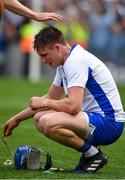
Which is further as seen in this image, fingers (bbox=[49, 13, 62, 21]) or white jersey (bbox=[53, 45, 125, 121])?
fingers (bbox=[49, 13, 62, 21])

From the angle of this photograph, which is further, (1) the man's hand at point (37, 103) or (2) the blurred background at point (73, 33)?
(2) the blurred background at point (73, 33)

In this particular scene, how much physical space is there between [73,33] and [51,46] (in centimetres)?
1799

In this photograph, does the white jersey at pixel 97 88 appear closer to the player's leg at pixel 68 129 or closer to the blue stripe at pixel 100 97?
the blue stripe at pixel 100 97

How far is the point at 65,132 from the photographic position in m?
9.32

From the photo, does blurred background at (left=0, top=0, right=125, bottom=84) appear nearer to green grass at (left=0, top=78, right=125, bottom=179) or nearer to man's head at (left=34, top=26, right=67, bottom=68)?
green grass at (left=0, top=78, right=125, bottom=179)

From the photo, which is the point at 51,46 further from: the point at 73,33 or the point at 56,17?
the point at 73,33

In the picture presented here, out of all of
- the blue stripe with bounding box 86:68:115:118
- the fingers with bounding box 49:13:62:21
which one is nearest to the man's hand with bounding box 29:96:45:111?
the blue stripe with bounding box 86:68:115:118

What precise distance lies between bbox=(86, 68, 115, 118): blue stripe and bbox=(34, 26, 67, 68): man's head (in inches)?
16.5

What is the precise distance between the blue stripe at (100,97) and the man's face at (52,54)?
1.35ft

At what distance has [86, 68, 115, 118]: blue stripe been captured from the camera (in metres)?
9.55

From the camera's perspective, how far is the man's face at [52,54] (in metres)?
9.35

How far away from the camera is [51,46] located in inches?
368

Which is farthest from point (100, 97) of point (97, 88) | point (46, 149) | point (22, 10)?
point (46, 149)

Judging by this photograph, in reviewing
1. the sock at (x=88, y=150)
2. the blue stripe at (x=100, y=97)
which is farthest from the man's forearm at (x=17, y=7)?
the sock at (x=88, y=150)
